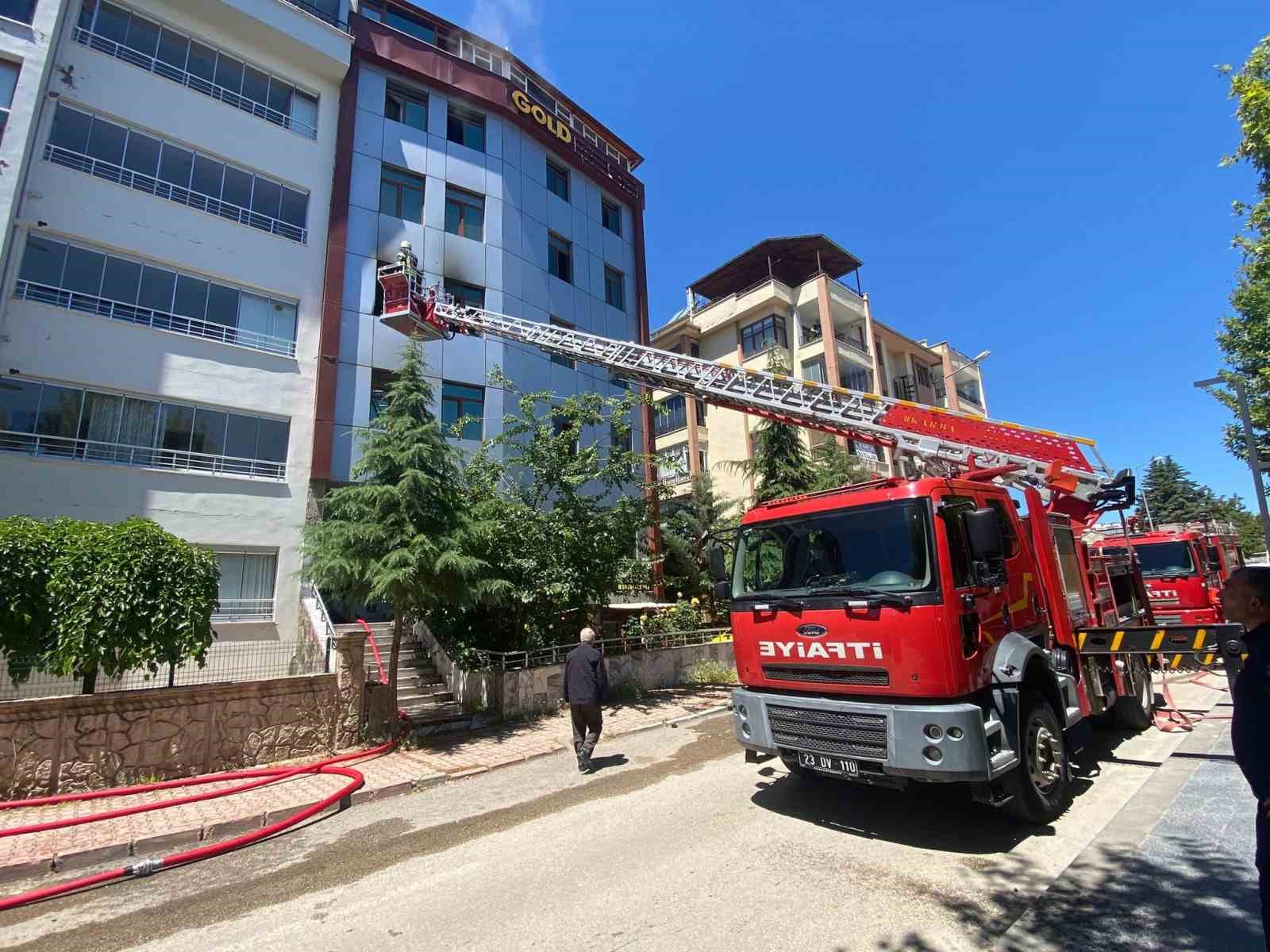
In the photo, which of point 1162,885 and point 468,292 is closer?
point 1162,885

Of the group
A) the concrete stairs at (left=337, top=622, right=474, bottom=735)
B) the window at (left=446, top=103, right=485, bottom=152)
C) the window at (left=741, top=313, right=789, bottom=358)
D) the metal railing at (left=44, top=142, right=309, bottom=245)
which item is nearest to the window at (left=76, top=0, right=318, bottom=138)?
the metal railing at (left=44, top=142, right=309, bottom=245)

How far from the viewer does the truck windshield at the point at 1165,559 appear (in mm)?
13617

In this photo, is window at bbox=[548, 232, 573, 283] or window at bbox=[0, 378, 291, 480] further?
window at bbox=[548, 232, 573, 283]

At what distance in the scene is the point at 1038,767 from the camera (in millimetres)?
5430

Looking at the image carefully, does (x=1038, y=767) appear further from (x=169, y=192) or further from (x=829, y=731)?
(x=169, y=192)

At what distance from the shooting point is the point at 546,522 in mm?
12828

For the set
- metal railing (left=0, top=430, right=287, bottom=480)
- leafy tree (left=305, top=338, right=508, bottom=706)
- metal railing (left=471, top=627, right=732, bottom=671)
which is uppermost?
metal railing (left=0, top=430, right=287, bottom=480)

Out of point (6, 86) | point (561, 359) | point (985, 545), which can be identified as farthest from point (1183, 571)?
point (6, 86)

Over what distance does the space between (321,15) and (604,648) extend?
2086cm

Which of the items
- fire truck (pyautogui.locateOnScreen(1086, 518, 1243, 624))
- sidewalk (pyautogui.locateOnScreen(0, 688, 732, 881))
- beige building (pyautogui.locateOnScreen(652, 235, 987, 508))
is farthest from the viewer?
beige building (pyautogui.locateOnScreen(652, 235, 987, 508))

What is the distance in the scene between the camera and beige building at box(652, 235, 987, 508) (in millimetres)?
30875

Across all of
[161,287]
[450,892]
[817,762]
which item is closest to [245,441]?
[161,287]

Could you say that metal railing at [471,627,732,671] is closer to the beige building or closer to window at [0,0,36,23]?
the beige building

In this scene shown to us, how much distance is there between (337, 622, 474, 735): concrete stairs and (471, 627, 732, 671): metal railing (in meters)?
1.04
